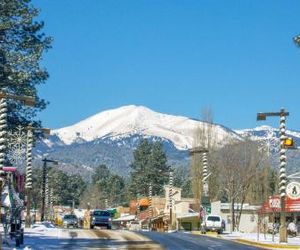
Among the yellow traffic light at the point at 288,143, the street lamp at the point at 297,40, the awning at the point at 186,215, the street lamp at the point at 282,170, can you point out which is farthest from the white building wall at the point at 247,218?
the street lamp at the point at 297,40

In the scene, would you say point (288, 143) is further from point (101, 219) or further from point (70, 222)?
point (70, 222)

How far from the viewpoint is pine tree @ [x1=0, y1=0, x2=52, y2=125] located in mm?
38906

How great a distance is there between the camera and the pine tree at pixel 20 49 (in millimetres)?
38906

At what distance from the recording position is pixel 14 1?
4050 centimetres

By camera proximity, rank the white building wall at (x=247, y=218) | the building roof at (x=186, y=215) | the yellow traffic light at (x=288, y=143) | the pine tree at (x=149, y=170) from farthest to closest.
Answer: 1. the pine tree at (x=149, y=170)
2. the building roof at (x=186, y=215)
3. the white building wall at (x=247, y=218)
4. the yellow traffic light at (x=288, y=143)

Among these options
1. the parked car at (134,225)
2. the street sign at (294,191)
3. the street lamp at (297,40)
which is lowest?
the parked car at (134,225)

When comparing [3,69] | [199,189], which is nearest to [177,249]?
[3,69]

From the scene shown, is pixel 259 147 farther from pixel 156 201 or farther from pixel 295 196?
pixel 295 196

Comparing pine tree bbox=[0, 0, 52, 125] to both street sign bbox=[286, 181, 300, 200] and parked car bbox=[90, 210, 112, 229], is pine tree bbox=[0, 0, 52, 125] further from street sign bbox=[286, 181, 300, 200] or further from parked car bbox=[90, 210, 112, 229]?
parked car bbox=[90, 210, 112, 229]

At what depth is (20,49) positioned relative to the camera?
1598 inches

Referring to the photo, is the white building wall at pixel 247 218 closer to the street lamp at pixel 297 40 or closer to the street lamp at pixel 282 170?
the street lamp at pixel 282 170

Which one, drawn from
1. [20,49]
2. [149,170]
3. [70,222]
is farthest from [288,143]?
[149,170]

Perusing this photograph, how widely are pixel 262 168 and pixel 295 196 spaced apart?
198 ft

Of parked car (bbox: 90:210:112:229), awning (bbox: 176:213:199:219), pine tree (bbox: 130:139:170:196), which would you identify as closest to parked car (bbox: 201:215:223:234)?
parked car (bbox: 90:210:112:229)
